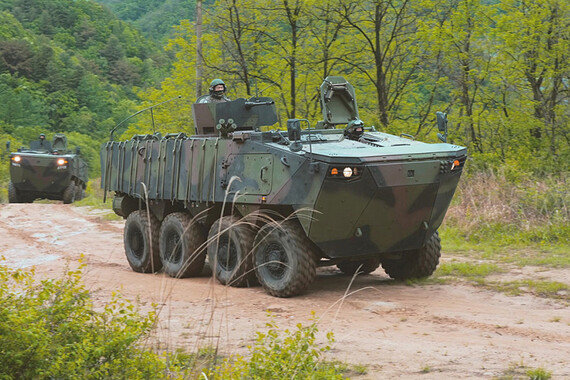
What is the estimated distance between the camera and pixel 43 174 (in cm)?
2673

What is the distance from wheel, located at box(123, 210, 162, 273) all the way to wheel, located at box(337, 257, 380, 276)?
2714 millimetres

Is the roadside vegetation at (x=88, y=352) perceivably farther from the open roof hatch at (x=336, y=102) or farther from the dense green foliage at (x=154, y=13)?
the dense green foliage at (x=154, y=13)

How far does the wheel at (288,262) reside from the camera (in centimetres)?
962

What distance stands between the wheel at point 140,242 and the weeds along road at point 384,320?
217mm

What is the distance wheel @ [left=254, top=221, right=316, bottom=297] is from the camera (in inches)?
379

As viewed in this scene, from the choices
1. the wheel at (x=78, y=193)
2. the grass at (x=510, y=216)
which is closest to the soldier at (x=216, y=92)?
the grass at (x=510, y=216)

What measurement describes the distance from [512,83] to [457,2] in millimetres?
2526

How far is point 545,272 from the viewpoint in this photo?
10.9 m

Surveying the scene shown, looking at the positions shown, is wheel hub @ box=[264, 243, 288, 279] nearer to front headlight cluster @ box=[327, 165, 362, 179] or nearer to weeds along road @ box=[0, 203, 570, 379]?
weeds along road @ box=[0, 203, 570, 379]

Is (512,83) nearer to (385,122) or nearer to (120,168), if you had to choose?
(385,122)

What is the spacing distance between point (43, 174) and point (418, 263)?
1830 centimetres

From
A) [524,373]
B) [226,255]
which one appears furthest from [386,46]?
[524,373]

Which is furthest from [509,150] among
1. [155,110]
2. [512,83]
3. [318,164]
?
[155,110]

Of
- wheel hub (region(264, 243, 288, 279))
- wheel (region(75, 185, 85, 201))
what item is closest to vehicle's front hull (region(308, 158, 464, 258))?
wheel hub (region(264, 243, 288, 279))
